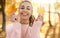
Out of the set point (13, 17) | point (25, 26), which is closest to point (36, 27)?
point (25, 26)

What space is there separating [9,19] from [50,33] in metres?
0.41

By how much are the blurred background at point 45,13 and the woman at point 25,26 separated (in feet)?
0.13

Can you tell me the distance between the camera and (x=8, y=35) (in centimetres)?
177

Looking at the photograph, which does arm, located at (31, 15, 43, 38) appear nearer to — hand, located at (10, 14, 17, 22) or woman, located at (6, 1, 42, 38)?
woman, located at (6, 1, 42, 38)

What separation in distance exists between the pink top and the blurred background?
0.04m

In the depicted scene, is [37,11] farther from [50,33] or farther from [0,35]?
[0,35]

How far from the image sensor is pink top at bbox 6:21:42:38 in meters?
1.77

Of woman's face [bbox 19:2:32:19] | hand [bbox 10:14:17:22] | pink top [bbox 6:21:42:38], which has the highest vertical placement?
woman's face [bbox 19:2:32:19]

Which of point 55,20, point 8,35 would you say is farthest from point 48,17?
point 8,35

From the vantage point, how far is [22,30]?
1771 mm

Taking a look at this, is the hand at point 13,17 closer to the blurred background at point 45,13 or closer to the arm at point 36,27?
the blurred background at point 45,13


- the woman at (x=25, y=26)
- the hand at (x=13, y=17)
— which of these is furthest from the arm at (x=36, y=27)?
the hand at (x=13, y=17)

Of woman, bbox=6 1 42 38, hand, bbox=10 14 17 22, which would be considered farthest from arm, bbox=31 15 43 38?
hand, bbox=10 14 17 22

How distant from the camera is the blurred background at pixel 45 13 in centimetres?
176
